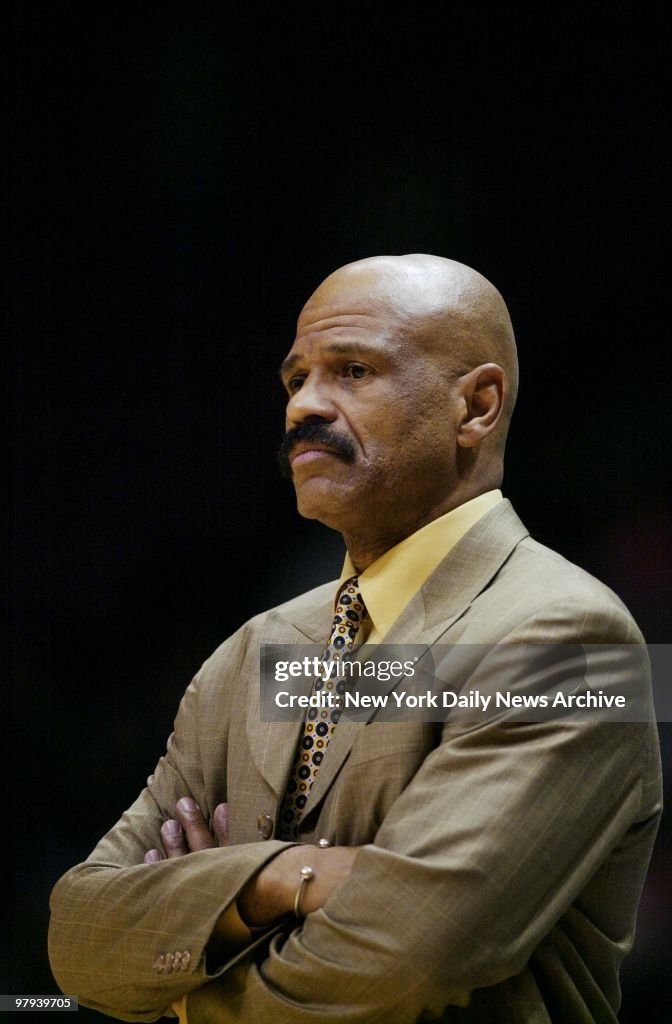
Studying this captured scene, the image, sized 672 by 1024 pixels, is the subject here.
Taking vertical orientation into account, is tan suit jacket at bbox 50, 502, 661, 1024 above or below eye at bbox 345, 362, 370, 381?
below

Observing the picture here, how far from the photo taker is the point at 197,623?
3.72 meters

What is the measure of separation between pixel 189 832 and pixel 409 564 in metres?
0.67

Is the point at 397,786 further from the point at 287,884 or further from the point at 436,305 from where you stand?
the point at 436,305

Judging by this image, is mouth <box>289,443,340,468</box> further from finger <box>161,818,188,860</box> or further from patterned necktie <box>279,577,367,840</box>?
finger <box>161,818,188,860</box>

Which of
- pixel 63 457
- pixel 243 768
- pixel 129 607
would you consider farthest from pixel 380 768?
pixel 63 457

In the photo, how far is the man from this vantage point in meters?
2.05

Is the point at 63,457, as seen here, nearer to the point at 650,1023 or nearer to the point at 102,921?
the point at 102,921

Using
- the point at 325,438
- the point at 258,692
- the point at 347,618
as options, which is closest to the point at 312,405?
the point at 325,438

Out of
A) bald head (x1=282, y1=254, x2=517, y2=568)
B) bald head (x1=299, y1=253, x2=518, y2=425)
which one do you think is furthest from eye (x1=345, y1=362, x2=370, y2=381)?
bald head (x1=299, y1=253, x2=518, y2=425)

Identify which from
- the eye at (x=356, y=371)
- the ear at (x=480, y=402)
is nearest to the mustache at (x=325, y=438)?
the eye at (x=356, y=371)

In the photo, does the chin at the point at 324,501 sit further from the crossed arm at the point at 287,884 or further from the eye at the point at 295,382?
the crossed arm at the point at 287,884

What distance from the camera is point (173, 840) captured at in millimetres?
2514

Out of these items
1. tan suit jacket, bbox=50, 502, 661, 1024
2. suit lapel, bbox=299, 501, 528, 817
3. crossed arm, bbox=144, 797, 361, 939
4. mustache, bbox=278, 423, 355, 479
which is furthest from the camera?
mustache, bbox=278, 423, 355, 479

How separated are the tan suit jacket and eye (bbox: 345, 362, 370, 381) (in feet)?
1.21
